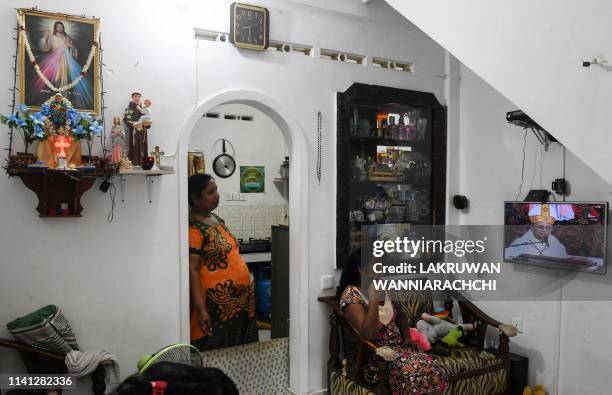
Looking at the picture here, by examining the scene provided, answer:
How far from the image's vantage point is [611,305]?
312cm

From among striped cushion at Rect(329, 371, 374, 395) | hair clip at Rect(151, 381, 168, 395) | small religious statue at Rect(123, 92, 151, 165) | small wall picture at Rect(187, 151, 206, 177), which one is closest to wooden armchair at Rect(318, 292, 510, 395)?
striped cushion at Rect(329, 371, 374, 395)

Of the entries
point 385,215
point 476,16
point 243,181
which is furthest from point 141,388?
point 243,181

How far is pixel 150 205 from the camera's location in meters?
2.97

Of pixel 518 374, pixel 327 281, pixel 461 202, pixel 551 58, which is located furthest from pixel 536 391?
pixel 551 58

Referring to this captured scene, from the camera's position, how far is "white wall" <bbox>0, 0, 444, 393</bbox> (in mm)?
2664

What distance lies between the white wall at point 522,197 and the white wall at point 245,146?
2.61 meters

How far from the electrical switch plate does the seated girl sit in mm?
295

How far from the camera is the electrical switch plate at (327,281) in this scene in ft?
11.9

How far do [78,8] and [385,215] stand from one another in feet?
8.74

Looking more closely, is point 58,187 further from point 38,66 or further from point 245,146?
point 245,146

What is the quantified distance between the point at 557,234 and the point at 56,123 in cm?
327

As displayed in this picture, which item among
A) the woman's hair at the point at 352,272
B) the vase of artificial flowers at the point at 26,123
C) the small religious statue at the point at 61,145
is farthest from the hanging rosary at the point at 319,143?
the vase of artificial flowers at the point at 26,123

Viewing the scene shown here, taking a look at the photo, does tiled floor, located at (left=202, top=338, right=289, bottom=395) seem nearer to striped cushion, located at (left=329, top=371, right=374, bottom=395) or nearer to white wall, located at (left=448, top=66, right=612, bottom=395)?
striped cushion, located at (left=329, top=371, right=374, bottom=395)

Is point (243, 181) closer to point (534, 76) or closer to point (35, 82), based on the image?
point (35, 82)
